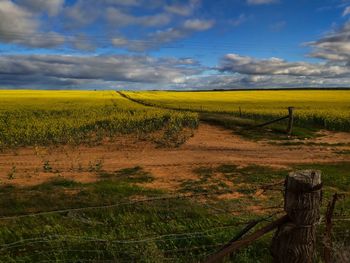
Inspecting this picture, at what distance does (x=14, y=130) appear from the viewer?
76.4 ft

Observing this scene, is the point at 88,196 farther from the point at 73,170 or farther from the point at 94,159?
the point at 94,159

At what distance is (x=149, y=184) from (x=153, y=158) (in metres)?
4.68

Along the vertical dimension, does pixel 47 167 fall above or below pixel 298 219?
below

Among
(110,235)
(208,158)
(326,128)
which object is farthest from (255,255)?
(326,128)

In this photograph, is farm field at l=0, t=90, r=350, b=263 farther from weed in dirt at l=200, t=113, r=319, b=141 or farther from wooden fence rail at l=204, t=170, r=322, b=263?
wooden fence rail at l=204, t=170, r=322, b=263

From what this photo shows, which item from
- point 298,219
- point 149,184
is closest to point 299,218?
point 298,219

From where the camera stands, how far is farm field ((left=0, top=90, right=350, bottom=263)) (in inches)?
262

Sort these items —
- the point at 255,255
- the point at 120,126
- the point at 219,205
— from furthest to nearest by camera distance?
the point at 120,126, the point at 219,205, the point at 255,255

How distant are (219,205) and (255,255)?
3092mm

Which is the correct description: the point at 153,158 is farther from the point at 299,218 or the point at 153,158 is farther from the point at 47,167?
the point at 299,218

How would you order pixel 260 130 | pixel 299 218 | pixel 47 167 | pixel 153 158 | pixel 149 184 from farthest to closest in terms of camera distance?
pixel 260 130, pixel 153 158, pixel 47 167, pixel 149 184, pixel 299 218

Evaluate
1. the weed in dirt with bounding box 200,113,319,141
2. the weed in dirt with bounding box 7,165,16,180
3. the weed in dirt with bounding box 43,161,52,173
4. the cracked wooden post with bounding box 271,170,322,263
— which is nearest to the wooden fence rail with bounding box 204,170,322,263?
the cracked wooden post with bounding box 271,170,322,263

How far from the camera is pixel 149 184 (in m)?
12.6

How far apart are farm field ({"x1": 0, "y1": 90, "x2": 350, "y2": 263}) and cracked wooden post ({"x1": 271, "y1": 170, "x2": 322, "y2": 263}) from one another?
0.44 meters
